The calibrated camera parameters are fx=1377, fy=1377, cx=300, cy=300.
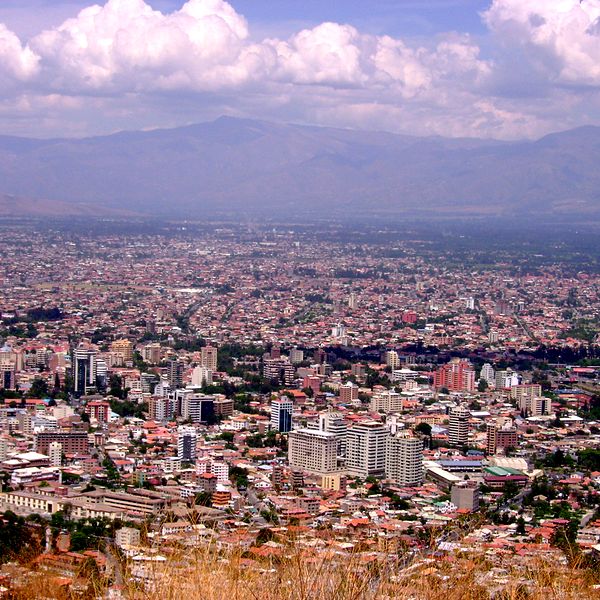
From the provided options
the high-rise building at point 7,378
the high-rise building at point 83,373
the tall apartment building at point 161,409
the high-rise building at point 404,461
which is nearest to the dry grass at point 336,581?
the high-rise building at point 404,461

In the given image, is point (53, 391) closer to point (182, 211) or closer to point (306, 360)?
point (306, 360)

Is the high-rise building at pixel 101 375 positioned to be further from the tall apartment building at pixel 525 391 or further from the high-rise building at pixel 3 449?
the tall apartment building at pixel 525 391

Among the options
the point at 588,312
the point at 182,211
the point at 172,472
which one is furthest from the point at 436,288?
the point at 182,211

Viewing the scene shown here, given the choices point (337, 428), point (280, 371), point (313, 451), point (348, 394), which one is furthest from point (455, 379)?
point (313, 451)

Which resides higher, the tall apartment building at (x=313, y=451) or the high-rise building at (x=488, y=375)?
the tall apartment building at (x=313, y=451)

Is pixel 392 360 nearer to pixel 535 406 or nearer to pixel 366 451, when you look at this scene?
pixel 535 406
